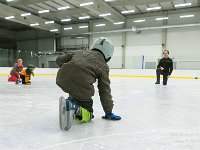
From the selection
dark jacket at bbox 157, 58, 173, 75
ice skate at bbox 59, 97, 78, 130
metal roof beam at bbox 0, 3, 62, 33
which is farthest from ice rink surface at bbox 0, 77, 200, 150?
metal roof beam at bbox 0, 3, 62, 33

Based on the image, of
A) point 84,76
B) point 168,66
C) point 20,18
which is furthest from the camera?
point 20,18

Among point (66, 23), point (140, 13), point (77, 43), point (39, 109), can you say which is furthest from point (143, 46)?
point (39, 109)

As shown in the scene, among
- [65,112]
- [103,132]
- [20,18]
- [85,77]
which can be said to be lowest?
[103,132]

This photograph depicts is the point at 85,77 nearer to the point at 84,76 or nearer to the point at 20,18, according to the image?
the point at 84,76

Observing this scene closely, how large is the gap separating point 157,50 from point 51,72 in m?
7.75

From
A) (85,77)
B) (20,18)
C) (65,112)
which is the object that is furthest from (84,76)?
(20,18)

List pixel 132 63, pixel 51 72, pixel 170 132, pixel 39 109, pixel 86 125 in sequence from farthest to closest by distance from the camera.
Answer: pixel 132 63
pixel 51 72
pixel 39 109
pixel 86 125
pixel 170 132

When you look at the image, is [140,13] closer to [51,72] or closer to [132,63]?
[132,63]

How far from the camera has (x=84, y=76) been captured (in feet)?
6.07

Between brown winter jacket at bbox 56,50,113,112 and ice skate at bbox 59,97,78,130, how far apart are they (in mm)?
210

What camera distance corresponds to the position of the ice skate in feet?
5.18

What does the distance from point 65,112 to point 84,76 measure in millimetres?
384

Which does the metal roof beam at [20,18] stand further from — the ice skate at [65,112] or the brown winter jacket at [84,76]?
the ice skate at [65,112]

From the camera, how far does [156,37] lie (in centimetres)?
1630
